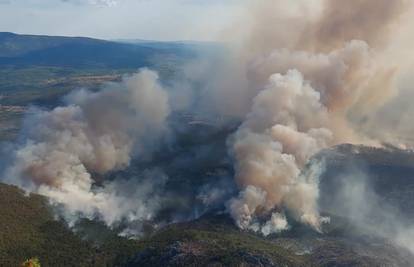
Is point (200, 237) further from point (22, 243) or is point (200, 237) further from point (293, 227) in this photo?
point (22, 243)

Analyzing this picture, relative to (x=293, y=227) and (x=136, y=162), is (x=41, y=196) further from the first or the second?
(x=293, y=227)

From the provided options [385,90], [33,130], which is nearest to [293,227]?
[385,90]

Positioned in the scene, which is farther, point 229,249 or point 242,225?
point 242,225

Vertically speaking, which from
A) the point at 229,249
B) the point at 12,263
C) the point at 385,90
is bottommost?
the point at 12,263

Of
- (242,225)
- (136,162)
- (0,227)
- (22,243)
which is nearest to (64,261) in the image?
(22,243)

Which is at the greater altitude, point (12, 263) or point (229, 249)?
point (229, 249)

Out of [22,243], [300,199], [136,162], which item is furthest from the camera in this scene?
[136,162]

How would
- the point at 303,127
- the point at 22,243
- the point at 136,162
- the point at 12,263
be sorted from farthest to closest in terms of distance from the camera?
the point at 136,162 < the point at 303,127 < the point at 22,243 < the point at 12,263
